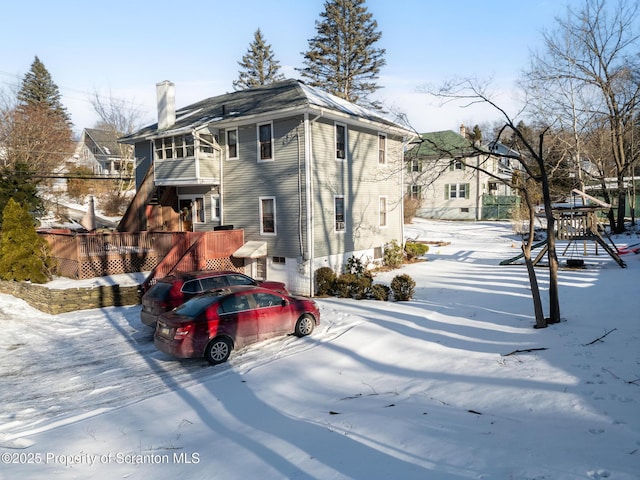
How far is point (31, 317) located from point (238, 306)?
28.3ft

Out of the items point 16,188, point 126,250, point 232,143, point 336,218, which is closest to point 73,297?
point 126,250

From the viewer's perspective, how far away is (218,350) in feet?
32.8

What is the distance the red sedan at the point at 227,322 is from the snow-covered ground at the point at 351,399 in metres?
0.43

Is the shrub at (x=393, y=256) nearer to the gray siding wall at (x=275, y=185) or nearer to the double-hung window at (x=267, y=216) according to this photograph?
the gray siding wall at (x=275, y=185)

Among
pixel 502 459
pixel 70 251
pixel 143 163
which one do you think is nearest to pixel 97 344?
pixel 70 251

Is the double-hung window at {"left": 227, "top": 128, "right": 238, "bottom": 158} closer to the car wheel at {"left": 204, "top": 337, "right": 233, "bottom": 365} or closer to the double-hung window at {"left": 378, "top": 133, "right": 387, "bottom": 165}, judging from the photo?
the double-hung window at {"left": 378, "top": 133, "right": 387, "bottom": 165}

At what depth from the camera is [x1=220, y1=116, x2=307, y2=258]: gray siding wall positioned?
18219mm

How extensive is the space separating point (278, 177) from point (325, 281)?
4.98 metres

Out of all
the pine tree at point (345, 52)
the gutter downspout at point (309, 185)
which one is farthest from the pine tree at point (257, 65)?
the gutter downspout at point (309, 185)

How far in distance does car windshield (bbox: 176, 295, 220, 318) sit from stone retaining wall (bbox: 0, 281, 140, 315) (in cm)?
659

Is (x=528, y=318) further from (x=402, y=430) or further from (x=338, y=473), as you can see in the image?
(x=338, y=473)

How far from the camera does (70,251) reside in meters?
18.3

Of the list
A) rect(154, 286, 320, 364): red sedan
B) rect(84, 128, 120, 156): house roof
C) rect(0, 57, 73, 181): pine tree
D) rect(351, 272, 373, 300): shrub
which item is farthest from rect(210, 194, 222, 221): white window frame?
rect(84, 128, 120, 156): house roof

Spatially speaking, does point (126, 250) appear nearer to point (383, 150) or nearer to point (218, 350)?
point (218, 350)
